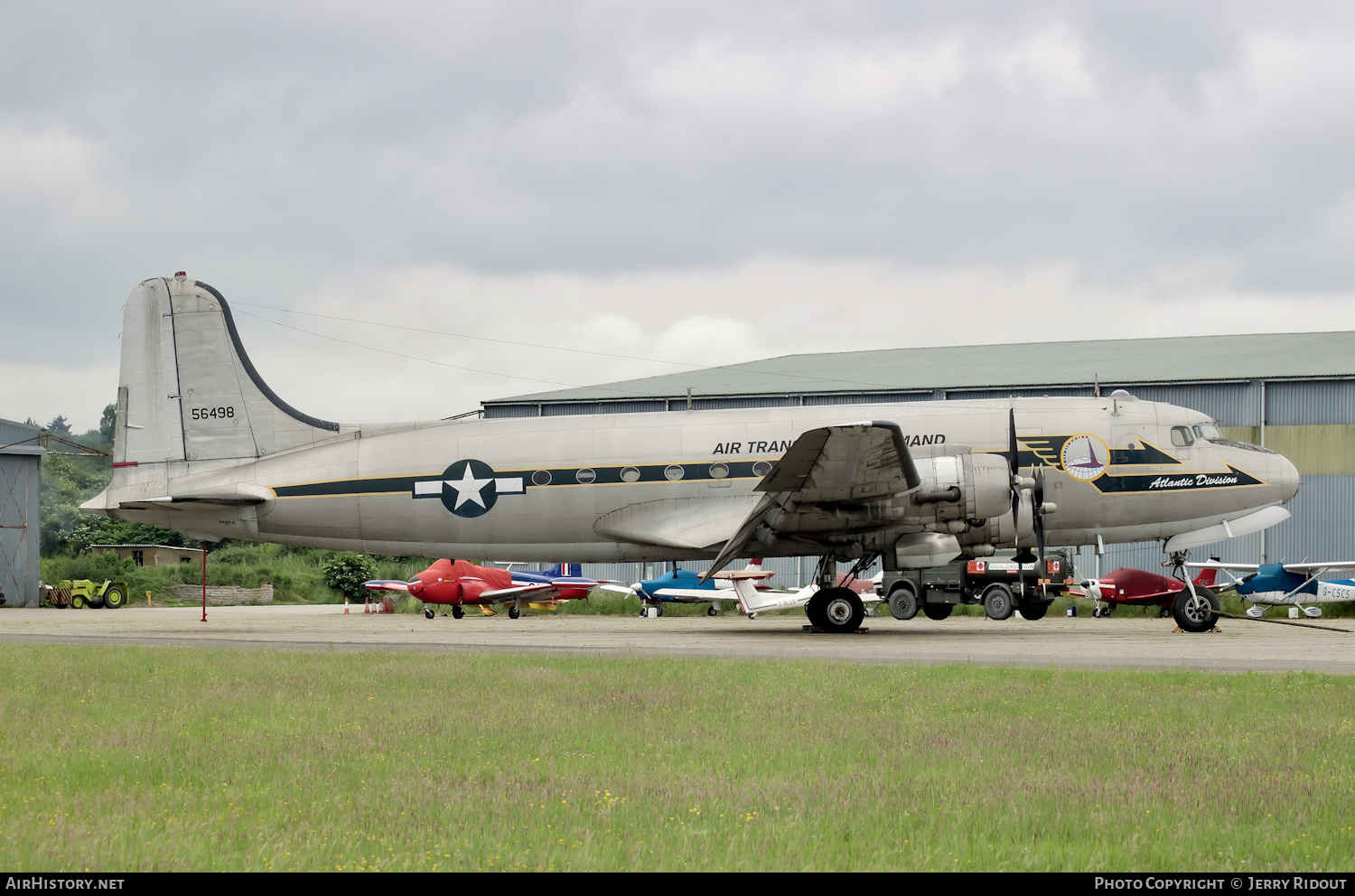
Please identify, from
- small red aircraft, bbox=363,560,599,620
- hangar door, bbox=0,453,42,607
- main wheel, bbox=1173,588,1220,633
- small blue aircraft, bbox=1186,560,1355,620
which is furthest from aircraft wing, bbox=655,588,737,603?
hangar door, bbox=0,453,42,607

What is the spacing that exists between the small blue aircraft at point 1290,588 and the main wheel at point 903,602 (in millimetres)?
8862

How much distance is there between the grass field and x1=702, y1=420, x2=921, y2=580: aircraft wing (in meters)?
7.55

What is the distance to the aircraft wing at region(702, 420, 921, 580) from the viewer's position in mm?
22500

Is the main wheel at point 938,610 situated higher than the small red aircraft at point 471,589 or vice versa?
the small red aircraft at point 471,589

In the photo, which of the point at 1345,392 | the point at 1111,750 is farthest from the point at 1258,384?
the point at 1111,750

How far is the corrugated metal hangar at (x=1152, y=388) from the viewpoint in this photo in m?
39.9

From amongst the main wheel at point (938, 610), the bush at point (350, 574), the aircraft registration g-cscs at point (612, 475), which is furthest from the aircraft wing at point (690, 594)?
the bush at point (350, 574)

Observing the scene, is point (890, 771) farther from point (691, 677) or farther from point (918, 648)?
point (918, 648)

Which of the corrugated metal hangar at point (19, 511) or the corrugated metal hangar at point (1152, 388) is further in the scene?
the corrugated metal hangar at point (19, 511)

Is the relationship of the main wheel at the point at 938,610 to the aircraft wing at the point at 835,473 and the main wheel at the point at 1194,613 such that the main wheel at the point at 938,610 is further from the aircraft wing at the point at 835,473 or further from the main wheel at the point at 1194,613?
the aircraft wing at the point at 835,473

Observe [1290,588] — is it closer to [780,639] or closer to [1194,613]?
[1194,613]

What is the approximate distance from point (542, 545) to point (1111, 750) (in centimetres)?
1873

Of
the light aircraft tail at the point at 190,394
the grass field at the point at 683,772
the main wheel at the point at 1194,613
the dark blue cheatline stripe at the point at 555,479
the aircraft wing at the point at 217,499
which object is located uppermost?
the light aircraft tail at the point at 190,394

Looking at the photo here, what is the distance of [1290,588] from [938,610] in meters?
10.9
